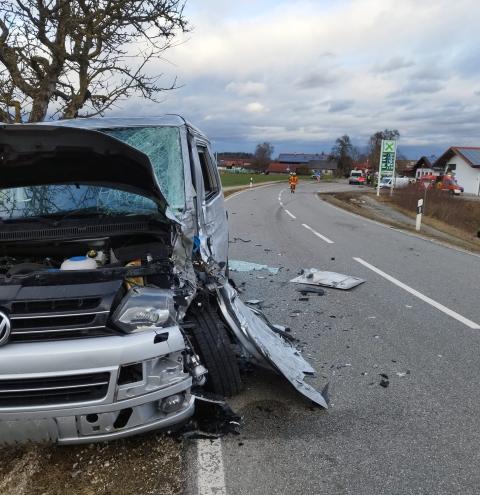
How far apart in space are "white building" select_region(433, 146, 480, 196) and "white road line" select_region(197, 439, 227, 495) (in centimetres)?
6323

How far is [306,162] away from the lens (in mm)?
147125

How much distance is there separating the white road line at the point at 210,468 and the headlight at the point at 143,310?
34.9 inches

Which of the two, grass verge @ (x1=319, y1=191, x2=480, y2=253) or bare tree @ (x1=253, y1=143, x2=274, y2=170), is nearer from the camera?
grass verge @ (x1=319, y1=191, x2=480, y2=253)

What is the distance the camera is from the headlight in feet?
9.02

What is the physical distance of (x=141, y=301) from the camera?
2.83 m

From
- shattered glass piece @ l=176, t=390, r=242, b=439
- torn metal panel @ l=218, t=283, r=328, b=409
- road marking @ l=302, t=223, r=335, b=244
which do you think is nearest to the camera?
shattered glass piece @ l=176, t=390, r=242, b=439

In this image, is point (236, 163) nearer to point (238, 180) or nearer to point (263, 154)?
point (263, 154)

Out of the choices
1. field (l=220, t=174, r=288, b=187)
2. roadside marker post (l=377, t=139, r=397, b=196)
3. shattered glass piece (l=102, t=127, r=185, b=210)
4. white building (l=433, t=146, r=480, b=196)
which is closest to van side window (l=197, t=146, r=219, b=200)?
shattered glass piece (l=102, t=127, r=185, b=210)

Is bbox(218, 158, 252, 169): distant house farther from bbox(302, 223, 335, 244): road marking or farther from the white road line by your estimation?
the white road line

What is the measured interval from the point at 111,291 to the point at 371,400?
7.49 ft

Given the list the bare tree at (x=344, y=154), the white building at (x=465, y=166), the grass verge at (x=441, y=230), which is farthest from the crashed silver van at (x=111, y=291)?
the bare tree at (x=344, y=154)

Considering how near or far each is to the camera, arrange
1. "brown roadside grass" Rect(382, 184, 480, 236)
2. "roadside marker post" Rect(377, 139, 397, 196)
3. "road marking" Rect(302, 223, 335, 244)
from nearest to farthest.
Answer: "road marking" Rect(302, 223, 335, 244) < "brown roadside grass" Rect(382, 184, 480, 236) < "roadside marker post" Rect(377, 139, 397, 196)

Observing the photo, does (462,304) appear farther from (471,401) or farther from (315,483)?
(315,483)

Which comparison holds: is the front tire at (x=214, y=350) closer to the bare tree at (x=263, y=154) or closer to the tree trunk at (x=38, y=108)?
the tree trunk at (x=38, y=108)
